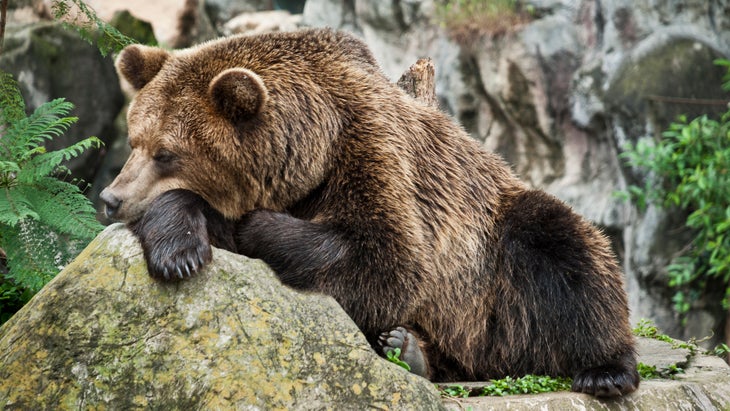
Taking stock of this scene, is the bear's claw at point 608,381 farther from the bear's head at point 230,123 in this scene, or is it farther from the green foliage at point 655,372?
the bear's head at point 230,123

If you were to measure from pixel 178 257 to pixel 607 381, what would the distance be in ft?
7.61

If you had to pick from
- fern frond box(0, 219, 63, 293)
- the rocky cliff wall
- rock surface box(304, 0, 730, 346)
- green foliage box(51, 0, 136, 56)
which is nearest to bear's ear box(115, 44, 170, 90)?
green foliage box(51, 0, 136, 56)

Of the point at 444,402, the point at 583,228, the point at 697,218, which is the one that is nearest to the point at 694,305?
the point at 697,218

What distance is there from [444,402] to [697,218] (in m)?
6.52

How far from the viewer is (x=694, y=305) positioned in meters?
10.7

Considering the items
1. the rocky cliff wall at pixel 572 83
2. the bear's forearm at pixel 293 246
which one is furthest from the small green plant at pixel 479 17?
the bear's forearm at pixel 293 246

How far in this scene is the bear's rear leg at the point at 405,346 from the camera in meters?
4.32

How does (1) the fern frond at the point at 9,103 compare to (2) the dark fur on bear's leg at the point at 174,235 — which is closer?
(2) the dark fur on bear's leg at the point at 174,235

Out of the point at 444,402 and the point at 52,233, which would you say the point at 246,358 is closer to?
the point at 444,402

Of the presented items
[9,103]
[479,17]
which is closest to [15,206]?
[9,103]

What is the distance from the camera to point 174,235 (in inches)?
149

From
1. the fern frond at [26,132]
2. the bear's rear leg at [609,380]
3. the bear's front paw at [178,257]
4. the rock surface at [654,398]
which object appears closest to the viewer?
the bear's front paw at [178,257]

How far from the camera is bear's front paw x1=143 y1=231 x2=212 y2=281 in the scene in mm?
3639

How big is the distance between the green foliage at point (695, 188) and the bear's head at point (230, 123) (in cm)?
596
